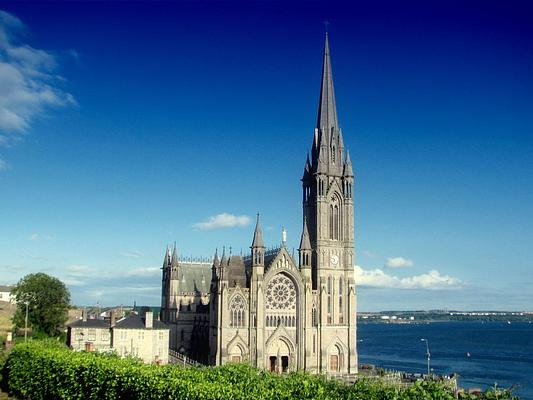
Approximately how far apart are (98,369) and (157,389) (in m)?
7.88

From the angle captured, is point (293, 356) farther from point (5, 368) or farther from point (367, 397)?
point (367, 397)

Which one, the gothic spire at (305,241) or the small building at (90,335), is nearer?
the small building at (90,335)

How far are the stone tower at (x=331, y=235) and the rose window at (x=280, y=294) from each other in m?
5.20

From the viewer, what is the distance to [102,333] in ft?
288

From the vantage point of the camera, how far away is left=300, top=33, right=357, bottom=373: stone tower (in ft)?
330

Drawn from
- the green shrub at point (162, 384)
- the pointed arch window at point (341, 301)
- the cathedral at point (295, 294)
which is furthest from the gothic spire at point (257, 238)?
the green shrub at point (162, 384)

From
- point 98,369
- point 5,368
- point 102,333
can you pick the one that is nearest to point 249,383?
point 98,369

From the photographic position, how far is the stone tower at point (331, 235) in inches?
3964

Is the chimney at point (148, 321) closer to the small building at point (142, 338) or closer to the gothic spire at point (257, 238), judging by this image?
the small building at point (142, 338)

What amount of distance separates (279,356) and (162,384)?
178 ft

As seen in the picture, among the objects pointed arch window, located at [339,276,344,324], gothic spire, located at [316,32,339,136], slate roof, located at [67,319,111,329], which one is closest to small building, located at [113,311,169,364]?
slate roof, located at [67,319,111,329]

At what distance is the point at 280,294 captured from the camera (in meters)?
96.5

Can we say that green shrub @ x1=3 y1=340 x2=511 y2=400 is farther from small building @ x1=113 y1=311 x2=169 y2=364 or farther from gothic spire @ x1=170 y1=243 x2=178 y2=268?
gothic spire @ x1=170 y1=243 x2=178 y2=268

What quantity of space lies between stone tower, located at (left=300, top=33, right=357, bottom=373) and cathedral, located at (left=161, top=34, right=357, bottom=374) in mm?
157
